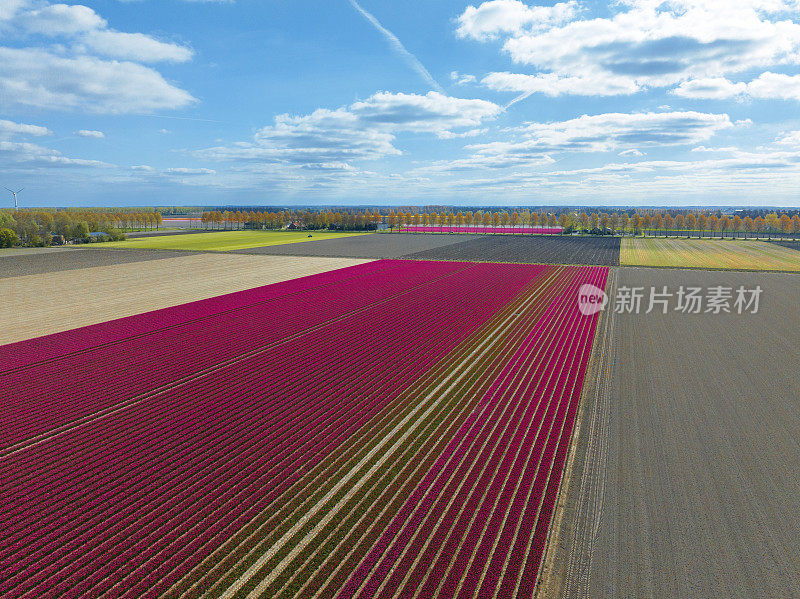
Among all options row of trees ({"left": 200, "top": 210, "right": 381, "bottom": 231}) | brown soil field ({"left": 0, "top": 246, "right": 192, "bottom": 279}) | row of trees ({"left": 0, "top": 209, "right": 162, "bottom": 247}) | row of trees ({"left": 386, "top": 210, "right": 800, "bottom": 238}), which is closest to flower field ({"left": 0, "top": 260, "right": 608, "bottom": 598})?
brown soil field ({"left": 0, "top": 246, "right": 192, "bottom": 279})

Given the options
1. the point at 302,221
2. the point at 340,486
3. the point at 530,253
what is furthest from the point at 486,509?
the point at 302,221

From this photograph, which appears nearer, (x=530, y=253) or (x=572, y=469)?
(x=572, y=469)

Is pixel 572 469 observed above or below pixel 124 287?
below

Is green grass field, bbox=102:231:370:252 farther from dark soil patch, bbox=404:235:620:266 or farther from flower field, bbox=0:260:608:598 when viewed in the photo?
flower field, bbox=0:260:608:598

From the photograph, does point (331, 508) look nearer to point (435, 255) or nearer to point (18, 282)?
point (18, 282)

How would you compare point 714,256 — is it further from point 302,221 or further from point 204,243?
point 302,221

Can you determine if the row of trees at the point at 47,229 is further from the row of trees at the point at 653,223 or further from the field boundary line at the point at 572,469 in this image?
the field boundary line at the point at 572,469
